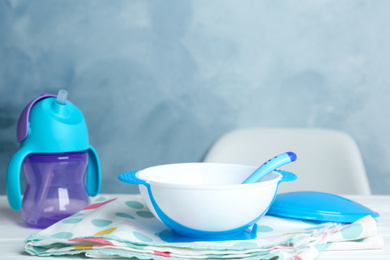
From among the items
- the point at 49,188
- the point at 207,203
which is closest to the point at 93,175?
the point at 49,188

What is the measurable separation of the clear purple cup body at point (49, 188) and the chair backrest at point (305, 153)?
62 centimetres

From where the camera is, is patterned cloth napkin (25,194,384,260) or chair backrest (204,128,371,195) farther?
chair backrest (204,128,371,195)

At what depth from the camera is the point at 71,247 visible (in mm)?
589

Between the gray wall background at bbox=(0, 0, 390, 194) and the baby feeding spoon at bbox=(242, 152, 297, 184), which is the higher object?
the gray wall background at bbox=(0, 0, 390, 194)

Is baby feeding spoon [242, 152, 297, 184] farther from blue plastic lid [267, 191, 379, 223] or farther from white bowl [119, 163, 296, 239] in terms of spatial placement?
blue plastic lid [267, 191, 379, 223]

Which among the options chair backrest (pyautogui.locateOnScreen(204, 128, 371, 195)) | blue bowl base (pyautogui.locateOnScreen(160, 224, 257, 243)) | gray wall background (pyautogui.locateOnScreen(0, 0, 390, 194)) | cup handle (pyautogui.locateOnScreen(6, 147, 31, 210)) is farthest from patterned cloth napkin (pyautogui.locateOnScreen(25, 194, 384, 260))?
gray wall background (pyautogui.locateOnScreen(0, 0, 390, 194))

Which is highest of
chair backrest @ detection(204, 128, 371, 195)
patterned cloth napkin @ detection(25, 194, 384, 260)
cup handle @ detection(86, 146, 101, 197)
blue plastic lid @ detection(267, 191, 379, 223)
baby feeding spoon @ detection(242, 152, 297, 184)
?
chair backrest @ detection(204, 128, 371, 195)

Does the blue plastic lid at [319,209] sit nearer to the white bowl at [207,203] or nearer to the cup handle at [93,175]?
the white bowl at [207,203]

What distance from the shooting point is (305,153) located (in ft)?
4.59

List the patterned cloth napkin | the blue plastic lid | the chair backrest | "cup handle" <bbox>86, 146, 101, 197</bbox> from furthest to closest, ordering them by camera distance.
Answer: the chair backrest < "cup handle" <bbox>86, 146, 101, 197</bbox> < the blue plastic lid < the patterned cloth napkin

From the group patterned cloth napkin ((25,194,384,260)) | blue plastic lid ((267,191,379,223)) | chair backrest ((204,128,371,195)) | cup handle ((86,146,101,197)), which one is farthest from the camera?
chair backrest ((204,128,371,195))

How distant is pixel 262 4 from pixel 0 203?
0.98 meters

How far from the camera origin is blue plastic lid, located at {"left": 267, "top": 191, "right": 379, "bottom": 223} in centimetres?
71

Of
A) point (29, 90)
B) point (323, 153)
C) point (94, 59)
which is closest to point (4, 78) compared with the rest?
point (29, 90)
